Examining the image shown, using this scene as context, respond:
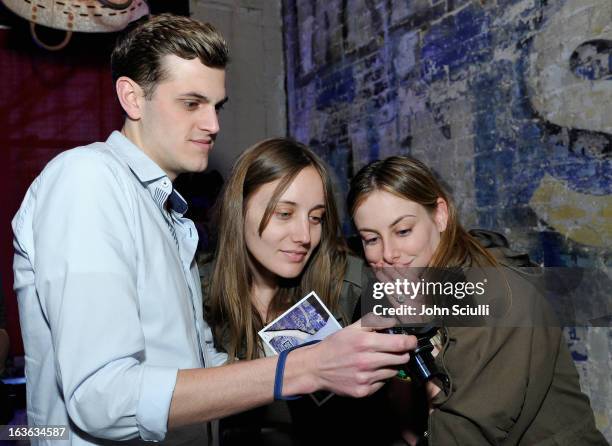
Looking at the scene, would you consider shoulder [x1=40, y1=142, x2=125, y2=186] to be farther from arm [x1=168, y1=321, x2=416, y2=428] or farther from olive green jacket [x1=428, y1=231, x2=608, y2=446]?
olive green jacket [x1=428, y1=231, x2=608, y2=446]

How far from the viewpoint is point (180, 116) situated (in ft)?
4.63

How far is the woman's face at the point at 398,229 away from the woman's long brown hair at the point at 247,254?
250 mm

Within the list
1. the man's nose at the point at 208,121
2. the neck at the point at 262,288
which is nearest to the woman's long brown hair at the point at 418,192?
the neck at the point at 262,288

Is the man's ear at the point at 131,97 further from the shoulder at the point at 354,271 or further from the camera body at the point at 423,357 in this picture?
the shoulder at the point at 354,271

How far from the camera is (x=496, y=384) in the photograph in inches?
54.3

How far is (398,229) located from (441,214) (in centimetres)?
22

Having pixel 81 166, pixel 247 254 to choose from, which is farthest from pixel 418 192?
pixel 81 166

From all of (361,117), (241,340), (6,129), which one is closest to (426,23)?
(361,117)

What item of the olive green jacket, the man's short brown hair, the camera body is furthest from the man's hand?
the man's short brown hair

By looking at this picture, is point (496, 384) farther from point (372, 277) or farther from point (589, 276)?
point (589, 276)

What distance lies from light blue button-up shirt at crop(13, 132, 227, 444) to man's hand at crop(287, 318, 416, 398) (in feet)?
0.88

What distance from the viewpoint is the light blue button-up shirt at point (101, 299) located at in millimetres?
917

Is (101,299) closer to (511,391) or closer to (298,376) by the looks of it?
(298,376)

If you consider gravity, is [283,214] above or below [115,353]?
above
